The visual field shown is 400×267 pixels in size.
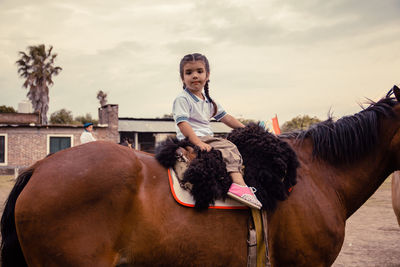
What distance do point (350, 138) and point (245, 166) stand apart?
108cm

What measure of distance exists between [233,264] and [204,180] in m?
0.67

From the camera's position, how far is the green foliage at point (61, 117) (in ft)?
195

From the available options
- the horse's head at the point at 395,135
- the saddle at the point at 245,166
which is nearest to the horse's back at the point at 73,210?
the saddle at the point at 245,166

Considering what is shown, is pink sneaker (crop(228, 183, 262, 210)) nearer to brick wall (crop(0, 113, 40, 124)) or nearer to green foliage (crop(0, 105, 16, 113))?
brick wall (crop(0, 113, 40, 124))

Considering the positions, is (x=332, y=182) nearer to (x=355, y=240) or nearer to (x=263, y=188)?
(x=263, y=188)

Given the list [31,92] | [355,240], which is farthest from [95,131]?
[355,240]

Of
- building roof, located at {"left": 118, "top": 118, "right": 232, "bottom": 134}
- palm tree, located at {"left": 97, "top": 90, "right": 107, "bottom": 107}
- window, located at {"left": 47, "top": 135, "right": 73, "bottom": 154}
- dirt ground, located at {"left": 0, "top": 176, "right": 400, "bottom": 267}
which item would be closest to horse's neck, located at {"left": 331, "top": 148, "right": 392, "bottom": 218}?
dirt ground, located at {"left": 0, "top": 176, "right": 400, "bottom": 267}

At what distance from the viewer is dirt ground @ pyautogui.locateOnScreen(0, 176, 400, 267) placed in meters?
5.68

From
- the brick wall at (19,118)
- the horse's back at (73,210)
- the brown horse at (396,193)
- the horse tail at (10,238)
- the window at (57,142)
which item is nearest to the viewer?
the horse's back at (73,210)

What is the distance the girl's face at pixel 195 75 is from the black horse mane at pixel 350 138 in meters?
1.23

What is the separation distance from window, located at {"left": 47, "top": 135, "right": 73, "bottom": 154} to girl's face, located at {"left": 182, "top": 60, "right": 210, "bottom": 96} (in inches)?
1082

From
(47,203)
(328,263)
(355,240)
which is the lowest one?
(355,240)

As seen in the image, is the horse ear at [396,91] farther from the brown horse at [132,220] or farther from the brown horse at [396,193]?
the brown horse at [396,193]

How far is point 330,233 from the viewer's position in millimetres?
2748
